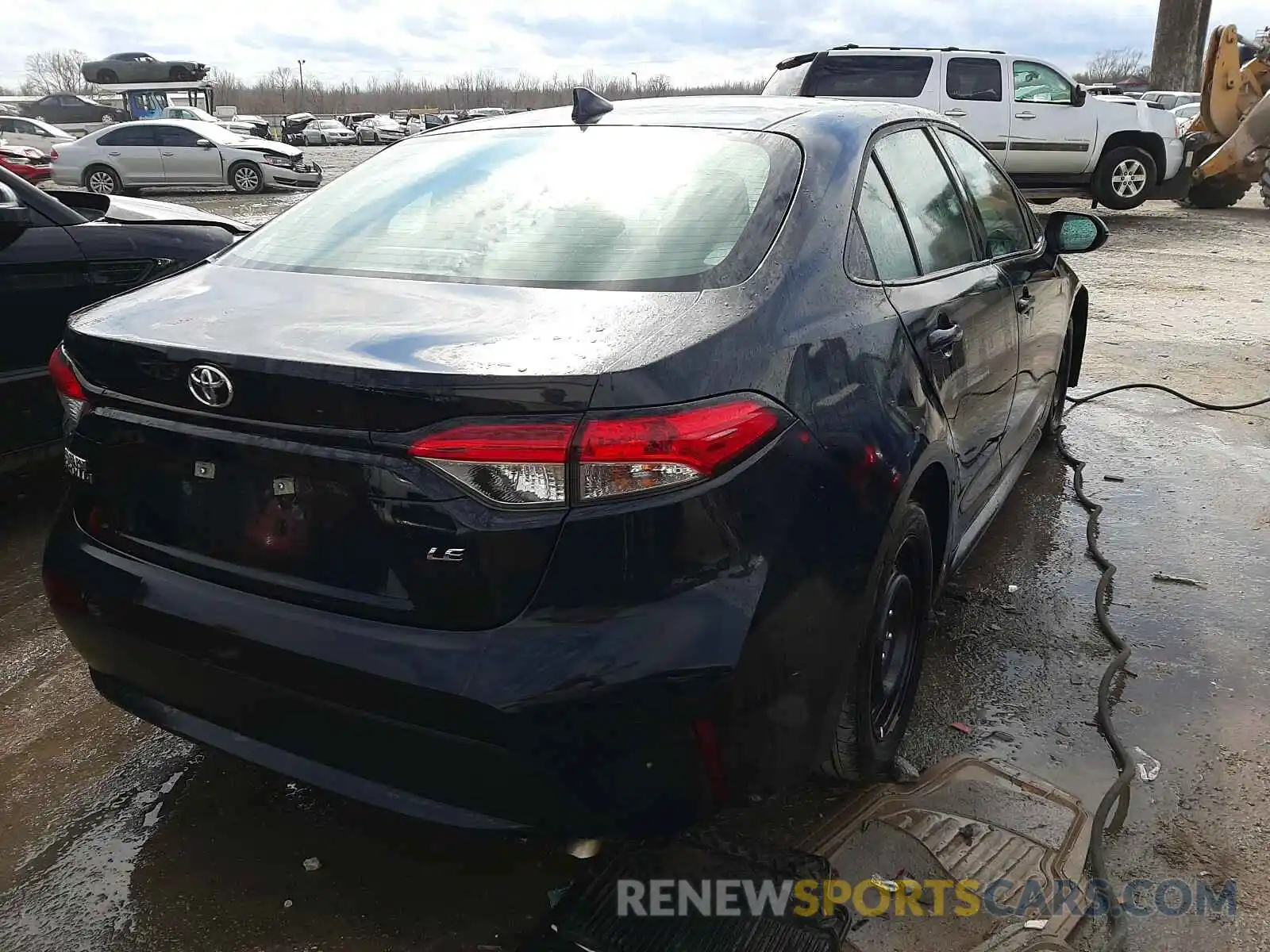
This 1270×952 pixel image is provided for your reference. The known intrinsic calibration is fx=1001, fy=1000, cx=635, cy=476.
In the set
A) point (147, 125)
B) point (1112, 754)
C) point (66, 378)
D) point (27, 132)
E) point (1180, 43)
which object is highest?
point (1180, 43)

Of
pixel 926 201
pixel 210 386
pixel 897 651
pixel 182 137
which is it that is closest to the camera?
pixel 210 386

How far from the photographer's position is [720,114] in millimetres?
2654

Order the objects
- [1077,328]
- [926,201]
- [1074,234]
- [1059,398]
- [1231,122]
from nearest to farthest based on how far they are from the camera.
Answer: [926,201] < [1074,234] < [1077,328] < [1059,398] < [1231,122]

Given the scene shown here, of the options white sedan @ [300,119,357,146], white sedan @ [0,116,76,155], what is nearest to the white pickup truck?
Result: white sedan @ [0,116,76,155]

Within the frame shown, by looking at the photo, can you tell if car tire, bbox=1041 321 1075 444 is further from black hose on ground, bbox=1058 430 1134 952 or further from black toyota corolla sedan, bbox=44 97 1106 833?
black toyota corolla sedan, bbox=44 97 1106 833

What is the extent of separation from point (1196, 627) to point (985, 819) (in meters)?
1.44

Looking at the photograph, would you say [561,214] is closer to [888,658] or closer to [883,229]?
[883,229]

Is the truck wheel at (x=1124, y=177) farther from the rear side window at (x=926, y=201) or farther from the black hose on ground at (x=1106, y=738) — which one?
the rear side window at (x=926, y=201)

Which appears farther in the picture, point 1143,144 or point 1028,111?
point 1143,144

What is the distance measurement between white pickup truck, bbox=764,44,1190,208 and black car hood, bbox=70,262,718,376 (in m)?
10.4

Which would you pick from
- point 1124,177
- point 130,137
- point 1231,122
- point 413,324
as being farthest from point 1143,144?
point 130,137

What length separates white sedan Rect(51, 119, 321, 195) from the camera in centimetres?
1888

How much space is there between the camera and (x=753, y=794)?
1829mm

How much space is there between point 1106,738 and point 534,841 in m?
1.61
